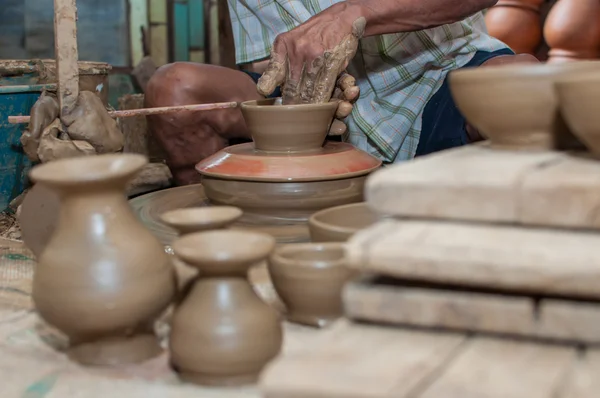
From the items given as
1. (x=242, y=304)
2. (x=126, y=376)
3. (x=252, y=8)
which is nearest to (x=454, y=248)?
(x=242, y=304)

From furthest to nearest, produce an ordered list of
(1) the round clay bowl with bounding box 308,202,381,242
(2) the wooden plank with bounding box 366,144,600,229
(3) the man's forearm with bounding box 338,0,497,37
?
(3) the man's forearm with bounding box 338,0,497,37 < (1) the round clay bowl with bounding box 308,202,381,242 < (2) the wooden plank with bounding box 366,144,600,229

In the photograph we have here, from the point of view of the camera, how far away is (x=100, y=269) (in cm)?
113

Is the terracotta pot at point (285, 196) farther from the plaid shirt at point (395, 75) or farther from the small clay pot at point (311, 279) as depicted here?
the plaid shirt at point (395, 75)

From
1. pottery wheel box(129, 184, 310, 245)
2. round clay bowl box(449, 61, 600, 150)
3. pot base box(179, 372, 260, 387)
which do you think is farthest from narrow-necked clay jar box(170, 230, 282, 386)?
pottery wheel box(129, 184, 310, 245)

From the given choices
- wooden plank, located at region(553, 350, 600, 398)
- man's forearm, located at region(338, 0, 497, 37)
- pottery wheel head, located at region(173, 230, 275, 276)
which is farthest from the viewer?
man's forearm, located at region(338, 0, 497, 37)

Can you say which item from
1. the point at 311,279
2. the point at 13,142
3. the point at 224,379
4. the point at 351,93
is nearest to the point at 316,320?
the point at 311,279

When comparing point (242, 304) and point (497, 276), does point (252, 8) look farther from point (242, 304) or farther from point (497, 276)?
point (497, 276)

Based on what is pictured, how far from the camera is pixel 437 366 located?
0.91m

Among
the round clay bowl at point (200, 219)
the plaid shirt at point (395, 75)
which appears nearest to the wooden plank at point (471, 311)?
the round clay bowl at point (200, 219)

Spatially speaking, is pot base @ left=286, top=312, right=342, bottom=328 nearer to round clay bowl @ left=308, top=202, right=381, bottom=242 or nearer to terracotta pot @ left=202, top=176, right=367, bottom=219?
round clay bowl @ left=308, top=202, right=381, bottom=242

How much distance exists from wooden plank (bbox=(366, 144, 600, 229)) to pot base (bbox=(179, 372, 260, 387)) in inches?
12.7

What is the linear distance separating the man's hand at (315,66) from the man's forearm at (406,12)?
10 centimetres

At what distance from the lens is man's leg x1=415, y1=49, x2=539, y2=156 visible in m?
2.54

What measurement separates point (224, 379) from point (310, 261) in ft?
0.94
